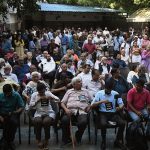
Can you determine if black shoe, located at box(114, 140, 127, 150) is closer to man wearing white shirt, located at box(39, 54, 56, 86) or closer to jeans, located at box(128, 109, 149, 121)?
jeans, located at box(128, 109, 149, 121)

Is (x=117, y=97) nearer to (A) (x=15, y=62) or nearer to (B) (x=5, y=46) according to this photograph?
(A) (x=15, y=62)

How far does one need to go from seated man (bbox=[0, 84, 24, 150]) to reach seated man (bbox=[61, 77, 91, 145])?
37.9 inches

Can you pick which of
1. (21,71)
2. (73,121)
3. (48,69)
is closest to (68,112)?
(73,121)

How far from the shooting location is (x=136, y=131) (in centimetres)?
885

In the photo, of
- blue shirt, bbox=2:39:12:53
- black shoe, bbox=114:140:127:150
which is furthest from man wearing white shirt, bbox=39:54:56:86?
black shoe, bbox=114:140:127:150

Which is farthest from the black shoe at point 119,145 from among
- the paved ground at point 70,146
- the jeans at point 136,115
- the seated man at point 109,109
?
the jeans at point 136,115

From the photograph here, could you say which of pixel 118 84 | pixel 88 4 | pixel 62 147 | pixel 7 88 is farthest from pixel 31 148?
pixel 88 4

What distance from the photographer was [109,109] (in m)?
9.37

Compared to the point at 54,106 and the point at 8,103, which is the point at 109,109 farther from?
the point at 8,103

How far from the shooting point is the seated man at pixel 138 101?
31.0 ft

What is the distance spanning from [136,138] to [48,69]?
6.70 metres

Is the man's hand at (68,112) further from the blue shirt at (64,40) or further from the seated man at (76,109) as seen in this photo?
the blue shirt at (64,40)

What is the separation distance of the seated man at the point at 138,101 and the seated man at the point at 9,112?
228cm

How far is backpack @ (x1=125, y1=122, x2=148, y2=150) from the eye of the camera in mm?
8805
